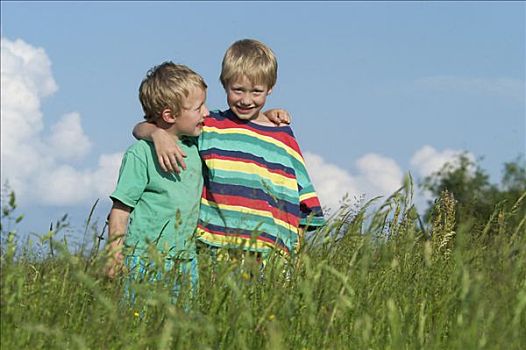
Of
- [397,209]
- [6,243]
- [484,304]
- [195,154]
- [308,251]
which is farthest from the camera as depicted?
[195,154]

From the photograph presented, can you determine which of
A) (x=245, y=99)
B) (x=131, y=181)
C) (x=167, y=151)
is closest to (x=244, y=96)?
(x=245, y=99)

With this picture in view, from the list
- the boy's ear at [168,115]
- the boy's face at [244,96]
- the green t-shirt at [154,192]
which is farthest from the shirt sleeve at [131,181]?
the boy's face at [244,96]

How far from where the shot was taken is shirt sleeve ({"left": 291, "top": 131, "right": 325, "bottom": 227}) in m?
5.70

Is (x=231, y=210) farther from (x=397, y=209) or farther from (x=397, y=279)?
(x=397, y=279)

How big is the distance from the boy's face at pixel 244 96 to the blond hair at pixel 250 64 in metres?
0.03

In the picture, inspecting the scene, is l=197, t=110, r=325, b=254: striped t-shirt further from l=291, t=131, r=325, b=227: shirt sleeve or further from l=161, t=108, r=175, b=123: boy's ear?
l=161, t=108, r=175, b=123: boy's ear

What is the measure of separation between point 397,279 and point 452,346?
3.52 ft

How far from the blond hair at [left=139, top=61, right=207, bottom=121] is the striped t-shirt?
21cm

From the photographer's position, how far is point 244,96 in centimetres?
550

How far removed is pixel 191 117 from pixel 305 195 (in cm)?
84

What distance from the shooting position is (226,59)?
5.58 metres

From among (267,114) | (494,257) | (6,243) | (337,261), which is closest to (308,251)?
(337,261)

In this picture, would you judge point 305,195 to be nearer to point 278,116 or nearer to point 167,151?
point 278,116

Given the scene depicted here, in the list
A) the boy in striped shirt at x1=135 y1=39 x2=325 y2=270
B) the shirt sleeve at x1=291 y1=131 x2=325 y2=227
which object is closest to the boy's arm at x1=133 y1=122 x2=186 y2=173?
the boy in striped shirt at x1=135 y1=39 x2=325 y2=270
